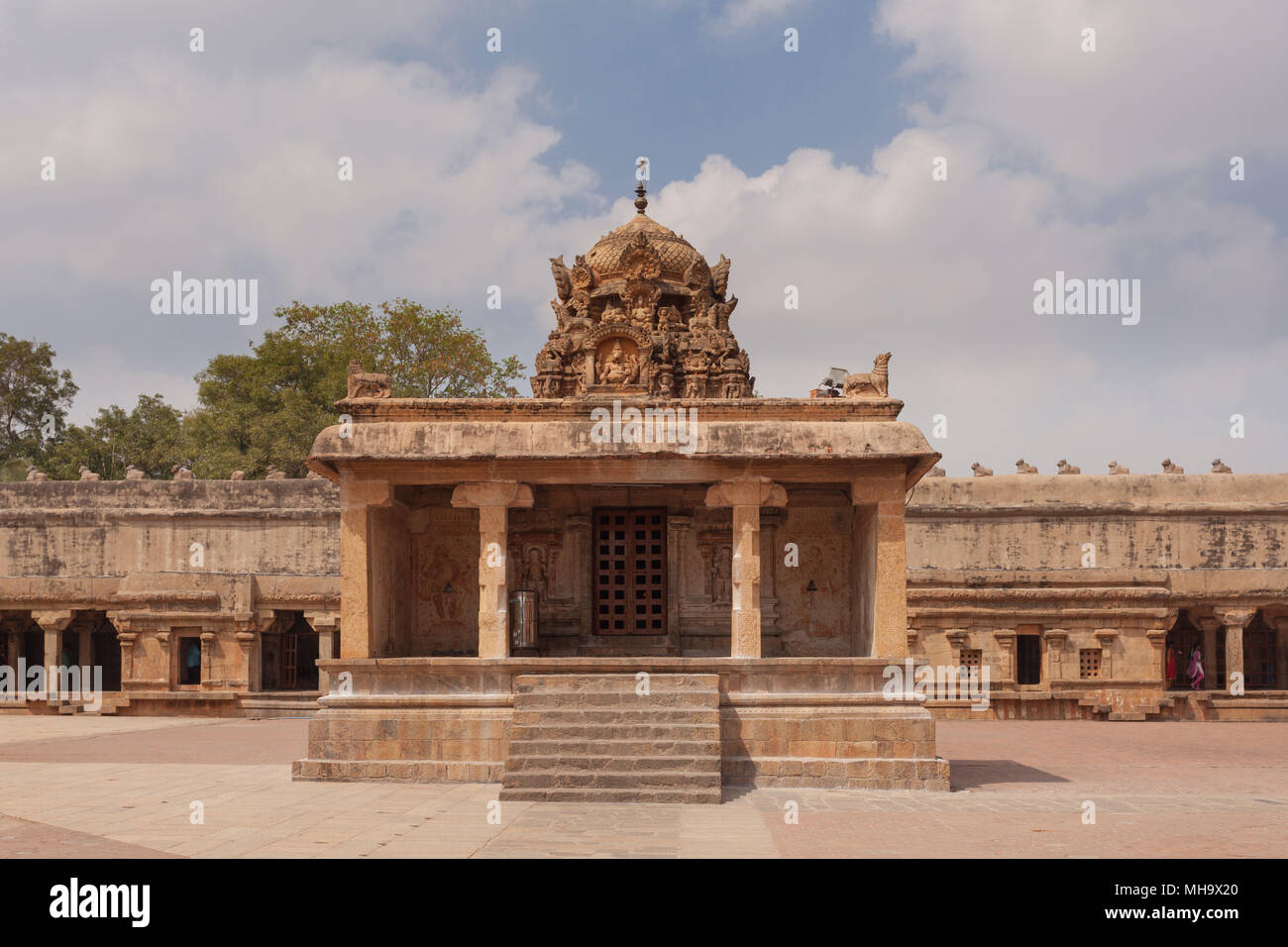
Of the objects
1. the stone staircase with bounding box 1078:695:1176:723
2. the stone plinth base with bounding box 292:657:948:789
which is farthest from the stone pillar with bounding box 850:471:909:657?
the stone staircase with bounding box 1078:695:1176:723

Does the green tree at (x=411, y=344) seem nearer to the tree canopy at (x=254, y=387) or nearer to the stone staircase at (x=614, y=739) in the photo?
the tree canopy at (x=254, y=387)

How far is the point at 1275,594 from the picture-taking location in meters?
25.9

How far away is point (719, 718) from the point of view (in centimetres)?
1247

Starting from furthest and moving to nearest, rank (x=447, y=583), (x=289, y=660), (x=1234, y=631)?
1. (x=289, y=660)
2. (x=1234, y=631)
3. (x=447, y=583)

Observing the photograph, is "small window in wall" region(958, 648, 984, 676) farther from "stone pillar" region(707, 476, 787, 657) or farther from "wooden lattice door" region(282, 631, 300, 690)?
"wooden lattice door" region(282, 631, 300, 690)

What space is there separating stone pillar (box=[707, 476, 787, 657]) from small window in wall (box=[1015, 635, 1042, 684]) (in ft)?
53.0

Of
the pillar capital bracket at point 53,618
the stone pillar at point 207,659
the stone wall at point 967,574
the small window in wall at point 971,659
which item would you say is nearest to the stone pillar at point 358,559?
the stone wall at point 967,574

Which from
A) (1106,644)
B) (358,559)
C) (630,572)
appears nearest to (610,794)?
(358,559)

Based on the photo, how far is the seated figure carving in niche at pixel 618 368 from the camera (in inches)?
722

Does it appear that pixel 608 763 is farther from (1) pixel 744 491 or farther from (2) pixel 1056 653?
(2) pixel 1056 653

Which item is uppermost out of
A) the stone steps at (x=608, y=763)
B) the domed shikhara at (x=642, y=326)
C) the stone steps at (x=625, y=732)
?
the domed shikhara at (x=642, y=326)

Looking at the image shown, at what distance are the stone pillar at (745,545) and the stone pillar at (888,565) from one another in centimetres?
103

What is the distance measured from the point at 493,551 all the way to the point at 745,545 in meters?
2.71
